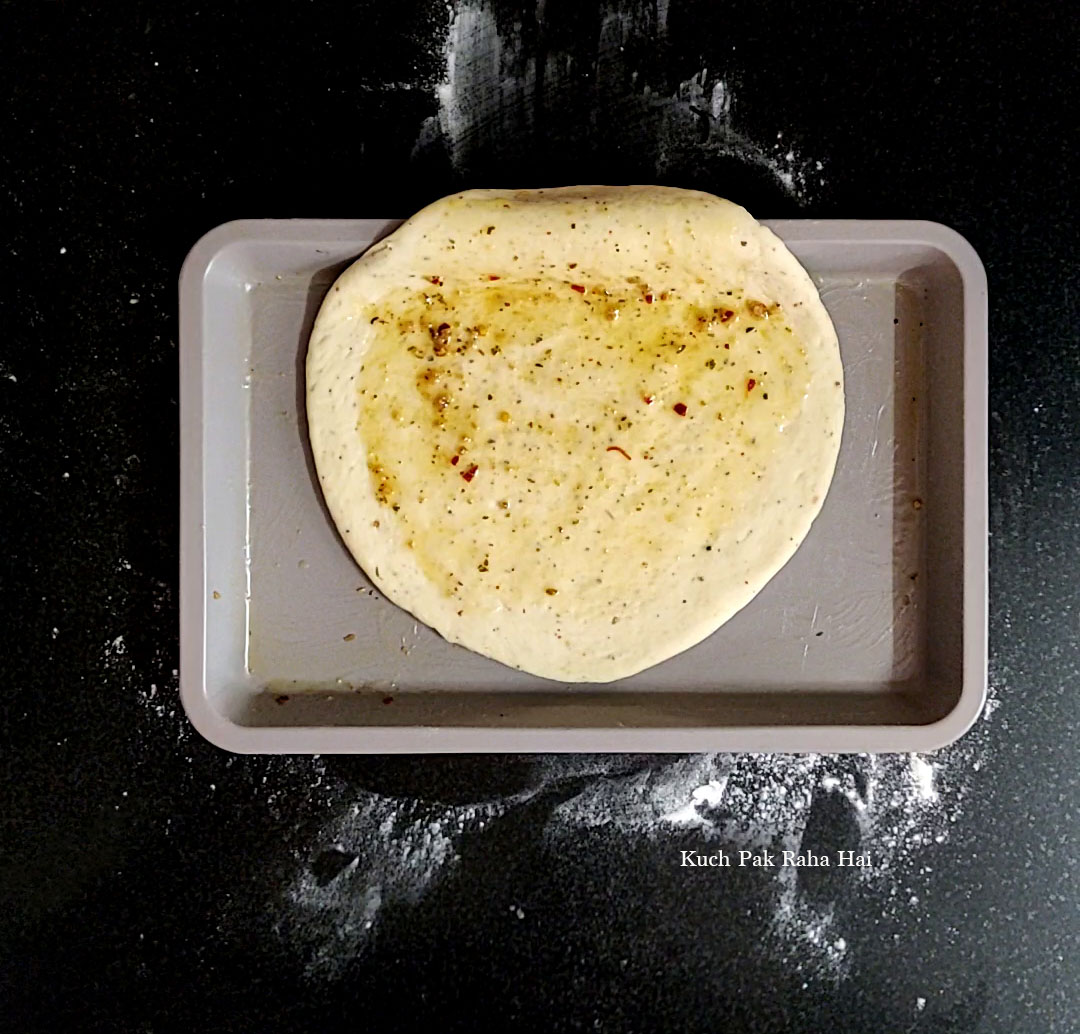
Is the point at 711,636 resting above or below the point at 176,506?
below

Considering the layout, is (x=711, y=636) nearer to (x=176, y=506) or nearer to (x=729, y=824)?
(x=729, y=824)

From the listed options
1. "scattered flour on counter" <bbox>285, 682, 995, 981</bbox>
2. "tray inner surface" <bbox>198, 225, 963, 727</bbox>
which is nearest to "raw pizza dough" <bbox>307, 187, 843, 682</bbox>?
"tray inner surface" <bbox>198, 225, 963, 727</bbox>

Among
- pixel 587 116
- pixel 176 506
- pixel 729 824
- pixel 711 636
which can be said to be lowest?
pixel 729 824

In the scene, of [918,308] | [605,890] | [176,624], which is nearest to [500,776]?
[605,890]

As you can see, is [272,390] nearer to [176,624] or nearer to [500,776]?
[176,624]

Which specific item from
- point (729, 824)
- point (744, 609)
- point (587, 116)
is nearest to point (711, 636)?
point (744, 609)

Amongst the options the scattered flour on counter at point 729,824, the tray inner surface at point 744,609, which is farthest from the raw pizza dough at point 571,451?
the scattered flour on counter at point 729,824

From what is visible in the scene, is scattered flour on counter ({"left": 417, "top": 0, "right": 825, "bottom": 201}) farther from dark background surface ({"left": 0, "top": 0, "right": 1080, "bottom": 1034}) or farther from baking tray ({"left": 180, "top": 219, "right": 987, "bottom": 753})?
baking tray ({"left": 180, "top": 219, "right": 987, "bottom": 753})
